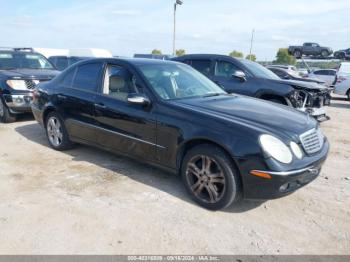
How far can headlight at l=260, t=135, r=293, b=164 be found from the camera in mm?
3164

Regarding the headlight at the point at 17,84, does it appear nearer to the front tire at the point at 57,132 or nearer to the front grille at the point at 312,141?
the front tire at the point at 57,132

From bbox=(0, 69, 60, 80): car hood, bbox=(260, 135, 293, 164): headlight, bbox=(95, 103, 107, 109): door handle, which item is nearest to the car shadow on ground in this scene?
bbox=(260, 135, 293, 164): headlight

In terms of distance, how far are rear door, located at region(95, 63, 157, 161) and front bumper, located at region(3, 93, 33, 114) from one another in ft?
11.7

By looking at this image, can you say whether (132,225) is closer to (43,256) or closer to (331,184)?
(43,256)

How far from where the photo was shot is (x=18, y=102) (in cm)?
739

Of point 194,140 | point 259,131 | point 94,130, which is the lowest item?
point 94,130

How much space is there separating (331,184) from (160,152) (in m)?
2.40

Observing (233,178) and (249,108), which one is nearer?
(233,178)

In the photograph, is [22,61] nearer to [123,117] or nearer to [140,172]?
[123,117]

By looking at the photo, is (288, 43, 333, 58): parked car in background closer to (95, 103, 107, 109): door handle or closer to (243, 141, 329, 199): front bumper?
(95, 103, 107, 109): door handle

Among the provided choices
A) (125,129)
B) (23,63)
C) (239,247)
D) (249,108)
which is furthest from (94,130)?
(23,63)

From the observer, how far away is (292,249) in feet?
9.61

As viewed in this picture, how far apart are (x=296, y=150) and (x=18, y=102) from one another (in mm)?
6374

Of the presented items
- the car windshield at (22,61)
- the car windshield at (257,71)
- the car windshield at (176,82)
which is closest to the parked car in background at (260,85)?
the car windshield at (257,71)
